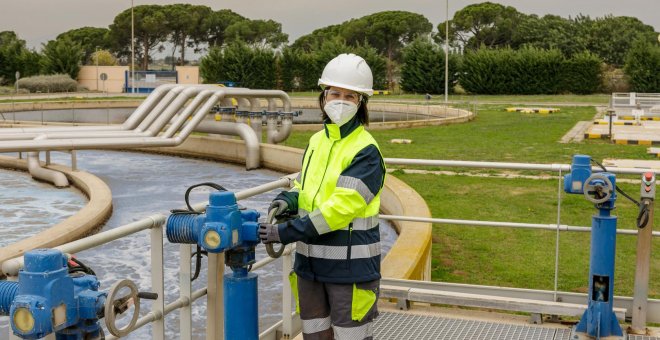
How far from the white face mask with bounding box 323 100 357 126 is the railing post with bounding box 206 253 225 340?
780 millimetres

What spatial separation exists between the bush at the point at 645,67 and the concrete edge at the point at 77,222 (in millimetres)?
38988

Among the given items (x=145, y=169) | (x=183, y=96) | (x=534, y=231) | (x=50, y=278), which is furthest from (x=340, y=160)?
(x=145, y=169)

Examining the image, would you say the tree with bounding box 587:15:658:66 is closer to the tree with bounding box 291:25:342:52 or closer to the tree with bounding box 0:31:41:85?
the tree with bounding box 291:25:342:52

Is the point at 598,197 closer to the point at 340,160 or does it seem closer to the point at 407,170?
the point at 340,160

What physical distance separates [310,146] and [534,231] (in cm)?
559

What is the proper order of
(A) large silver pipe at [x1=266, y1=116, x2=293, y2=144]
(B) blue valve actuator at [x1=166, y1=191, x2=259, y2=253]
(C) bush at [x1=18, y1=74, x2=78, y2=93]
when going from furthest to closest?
(C) bush at [x1=18, y1=74, x2=78, y2=93] → (A) large silver pipe at [x1=266, y1=116, x2=293, y2=144] → (B) blue valve actuator at [x1=166, y1=191, x2=259, y2=253]

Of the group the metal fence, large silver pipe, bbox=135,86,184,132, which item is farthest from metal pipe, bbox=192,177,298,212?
large silver pipe, bbox=135,86,184,132

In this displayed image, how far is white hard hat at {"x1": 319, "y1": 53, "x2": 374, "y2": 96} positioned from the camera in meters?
3.45

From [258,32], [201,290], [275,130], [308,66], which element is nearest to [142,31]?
[258,32]

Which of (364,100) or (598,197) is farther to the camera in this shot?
(598,197)

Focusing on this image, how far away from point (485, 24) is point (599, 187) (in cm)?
8562

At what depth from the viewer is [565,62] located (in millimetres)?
47281

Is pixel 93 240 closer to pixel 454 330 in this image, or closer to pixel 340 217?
pixel 340 217

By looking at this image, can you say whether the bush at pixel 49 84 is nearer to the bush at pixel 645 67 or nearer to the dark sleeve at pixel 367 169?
the bush at pixel 645 67
